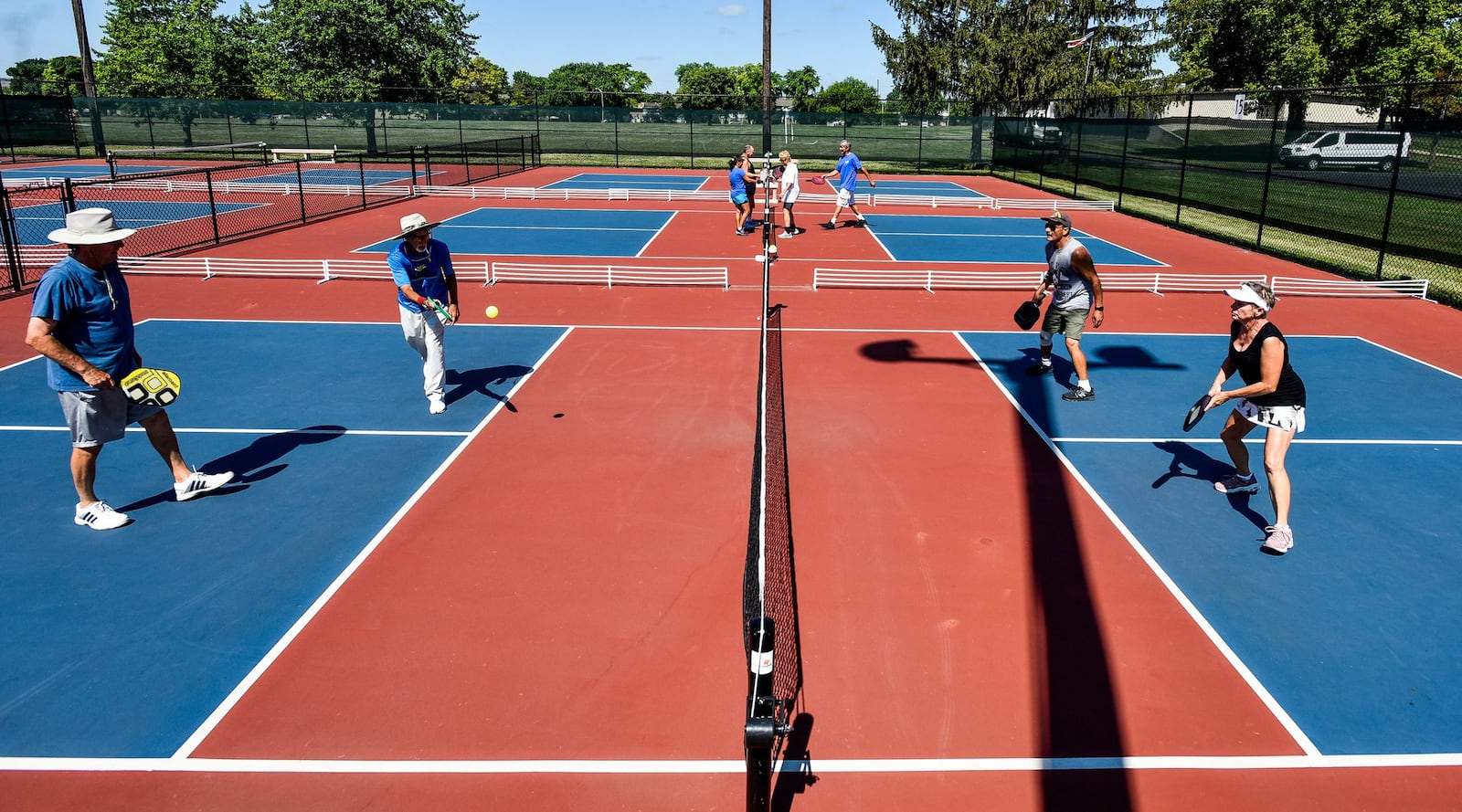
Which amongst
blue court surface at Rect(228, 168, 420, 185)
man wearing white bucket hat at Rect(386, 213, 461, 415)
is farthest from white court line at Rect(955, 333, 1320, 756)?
blue court surface at Rect(228, 168, 420, 185)

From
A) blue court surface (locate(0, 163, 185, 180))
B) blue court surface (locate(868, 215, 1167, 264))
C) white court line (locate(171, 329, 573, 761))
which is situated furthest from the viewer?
blue court surface (locate(0, 163, 185, 180))

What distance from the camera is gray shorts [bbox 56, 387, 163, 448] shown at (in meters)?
6.13

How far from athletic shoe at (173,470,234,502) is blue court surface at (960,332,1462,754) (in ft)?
22.8

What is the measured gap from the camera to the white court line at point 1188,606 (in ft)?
14.9

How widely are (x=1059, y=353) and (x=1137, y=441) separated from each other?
3.27 m

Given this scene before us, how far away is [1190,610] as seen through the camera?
5574 mm

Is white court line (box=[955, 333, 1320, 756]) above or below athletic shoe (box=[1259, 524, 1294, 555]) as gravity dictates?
below

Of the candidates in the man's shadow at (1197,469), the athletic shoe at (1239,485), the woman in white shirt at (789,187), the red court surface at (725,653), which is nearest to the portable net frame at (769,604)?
the red court surface at (725,653)

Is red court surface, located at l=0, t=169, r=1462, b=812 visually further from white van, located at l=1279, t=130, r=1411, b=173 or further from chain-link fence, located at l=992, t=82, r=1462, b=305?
white van, located at l=1279, t=130, r=1411, b=173

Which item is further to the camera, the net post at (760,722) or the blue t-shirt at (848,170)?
the blue t-shirt at (848,170)

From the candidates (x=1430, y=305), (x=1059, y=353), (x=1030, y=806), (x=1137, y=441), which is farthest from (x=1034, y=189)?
(x=1030, y=806)

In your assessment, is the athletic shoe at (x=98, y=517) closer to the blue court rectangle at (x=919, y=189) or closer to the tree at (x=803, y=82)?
the blue court rectangle at (x=919, y=189)

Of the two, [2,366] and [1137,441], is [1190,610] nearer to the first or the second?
[1137,441]

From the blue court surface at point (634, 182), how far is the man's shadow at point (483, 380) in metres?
22.3
